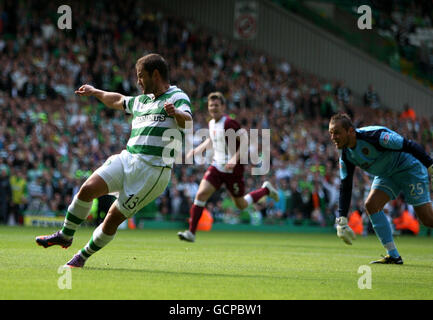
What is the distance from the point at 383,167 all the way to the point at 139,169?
13.3 feet

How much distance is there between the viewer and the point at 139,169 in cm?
846

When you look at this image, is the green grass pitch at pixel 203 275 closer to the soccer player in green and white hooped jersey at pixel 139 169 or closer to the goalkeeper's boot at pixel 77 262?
the goalkeeper's boot at pixel 77 262

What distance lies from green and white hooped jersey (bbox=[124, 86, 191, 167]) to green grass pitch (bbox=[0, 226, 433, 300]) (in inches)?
55.1

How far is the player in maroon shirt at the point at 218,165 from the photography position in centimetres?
1486

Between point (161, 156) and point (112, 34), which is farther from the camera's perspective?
point (112, 34)

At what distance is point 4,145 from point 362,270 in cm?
1564

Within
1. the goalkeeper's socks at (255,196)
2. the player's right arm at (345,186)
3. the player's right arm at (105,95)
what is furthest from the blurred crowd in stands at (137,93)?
the player's right arm at (105,95)

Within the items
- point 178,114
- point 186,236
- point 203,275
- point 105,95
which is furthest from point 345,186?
point 186,236

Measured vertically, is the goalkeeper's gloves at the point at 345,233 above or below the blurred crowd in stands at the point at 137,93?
below

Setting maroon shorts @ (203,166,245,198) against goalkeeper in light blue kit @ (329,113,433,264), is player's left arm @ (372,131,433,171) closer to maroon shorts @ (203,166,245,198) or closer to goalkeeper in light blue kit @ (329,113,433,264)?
goalkeeper in light blue kit @ (329,113,433,264)

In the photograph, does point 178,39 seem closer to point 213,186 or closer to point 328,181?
point 328,181

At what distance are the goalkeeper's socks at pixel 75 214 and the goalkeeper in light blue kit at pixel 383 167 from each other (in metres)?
3.44

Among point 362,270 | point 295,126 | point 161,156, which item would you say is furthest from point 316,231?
point 161,156

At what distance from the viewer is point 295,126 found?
97.3ft
